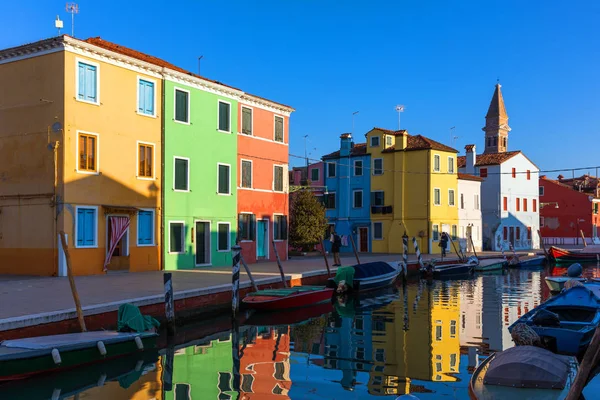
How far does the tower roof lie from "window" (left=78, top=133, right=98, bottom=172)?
214ft

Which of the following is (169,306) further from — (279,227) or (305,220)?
(305,220)

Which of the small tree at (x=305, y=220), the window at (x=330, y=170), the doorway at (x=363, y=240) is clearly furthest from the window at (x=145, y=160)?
the window at (x=330, y=170)

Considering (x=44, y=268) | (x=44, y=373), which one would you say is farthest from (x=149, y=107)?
(x=44, y=373)

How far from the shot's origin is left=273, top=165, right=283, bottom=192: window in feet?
107

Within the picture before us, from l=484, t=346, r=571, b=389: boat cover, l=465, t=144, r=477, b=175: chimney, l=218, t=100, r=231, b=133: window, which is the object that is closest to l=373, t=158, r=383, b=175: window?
l=465, t=144, r=477, b=175: chimney

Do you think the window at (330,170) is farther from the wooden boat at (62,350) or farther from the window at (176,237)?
the wooden boat at (62,350)

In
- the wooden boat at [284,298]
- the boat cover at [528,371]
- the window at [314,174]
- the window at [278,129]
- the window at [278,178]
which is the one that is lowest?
the wooden boat at [284,298]

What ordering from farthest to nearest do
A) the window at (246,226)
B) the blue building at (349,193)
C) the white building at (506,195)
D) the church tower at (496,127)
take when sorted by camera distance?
the church tower at (496,127) → the white building at (506,195) → the blue building at (349,193) → the window at (246,226)

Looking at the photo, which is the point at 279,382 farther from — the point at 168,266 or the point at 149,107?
the point at 149,107

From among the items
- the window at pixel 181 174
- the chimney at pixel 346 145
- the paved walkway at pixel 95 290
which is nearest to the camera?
the paved walkway at pixel 95 290

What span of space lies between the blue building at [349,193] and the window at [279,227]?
13.0 meters

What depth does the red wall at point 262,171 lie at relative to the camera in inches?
1188

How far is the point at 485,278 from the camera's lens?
33.3 metres

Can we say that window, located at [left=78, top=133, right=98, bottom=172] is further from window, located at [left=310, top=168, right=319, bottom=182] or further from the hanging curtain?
window, located at [left=310, top=168, right=319, bottom=182]
